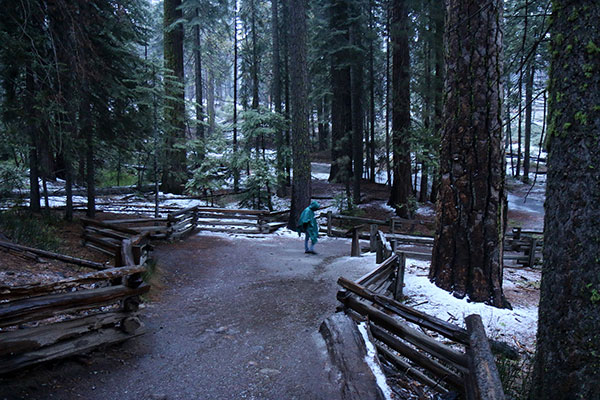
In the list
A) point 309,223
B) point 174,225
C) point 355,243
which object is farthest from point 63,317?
point 355,243

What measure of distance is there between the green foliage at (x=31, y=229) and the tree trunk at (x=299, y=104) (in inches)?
345

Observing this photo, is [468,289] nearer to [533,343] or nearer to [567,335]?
[533,343]

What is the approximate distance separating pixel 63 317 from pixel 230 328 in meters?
2.55

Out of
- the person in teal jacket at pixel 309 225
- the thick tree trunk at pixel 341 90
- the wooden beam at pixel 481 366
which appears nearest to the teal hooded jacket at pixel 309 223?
the person in teal jacket at pixel 309 225

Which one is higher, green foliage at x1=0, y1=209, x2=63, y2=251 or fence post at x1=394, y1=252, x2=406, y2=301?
green foliage at x1=0, y1=209, x2=63, y2=251

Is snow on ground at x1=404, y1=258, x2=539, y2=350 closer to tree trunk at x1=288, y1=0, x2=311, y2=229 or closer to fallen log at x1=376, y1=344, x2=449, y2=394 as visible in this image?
fallen log at x1=376, y1=344, x2=449, y2=394

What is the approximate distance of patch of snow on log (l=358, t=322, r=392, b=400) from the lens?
3883 millimetres

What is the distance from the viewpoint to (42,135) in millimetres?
10609

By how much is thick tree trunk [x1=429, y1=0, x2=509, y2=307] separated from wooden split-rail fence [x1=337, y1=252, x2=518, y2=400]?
4.94ft

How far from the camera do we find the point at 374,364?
4258mm

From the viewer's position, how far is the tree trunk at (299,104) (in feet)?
48.1

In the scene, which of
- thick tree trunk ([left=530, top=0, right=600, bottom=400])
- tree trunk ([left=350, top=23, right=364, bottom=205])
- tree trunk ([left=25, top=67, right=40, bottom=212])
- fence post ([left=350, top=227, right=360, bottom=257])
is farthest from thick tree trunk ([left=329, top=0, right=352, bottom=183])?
thick tree trunk ([left=530, top=0, right=600, bottom=400])

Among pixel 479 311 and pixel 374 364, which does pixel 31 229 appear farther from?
pixel 479 311

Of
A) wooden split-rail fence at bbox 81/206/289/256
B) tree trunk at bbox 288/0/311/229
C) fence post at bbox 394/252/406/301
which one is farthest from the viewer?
tree trunk at bbox 288/0/311/229
